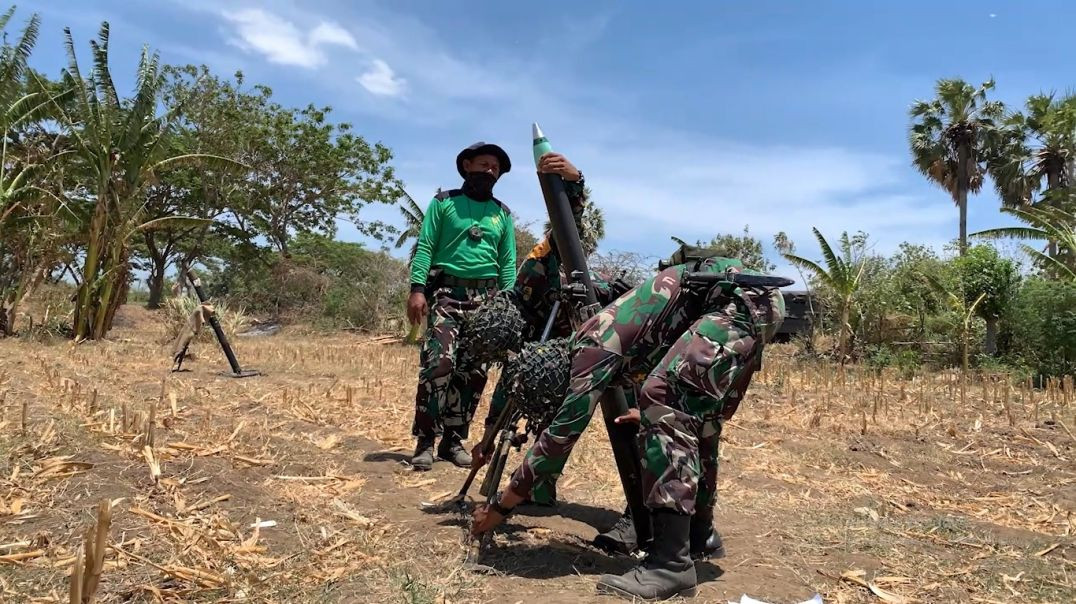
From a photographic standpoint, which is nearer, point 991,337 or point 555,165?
point 555,165

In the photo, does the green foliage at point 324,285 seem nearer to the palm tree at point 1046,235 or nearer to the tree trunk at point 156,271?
the tree trunk at point 156,271

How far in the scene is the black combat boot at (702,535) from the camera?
10.2 feet

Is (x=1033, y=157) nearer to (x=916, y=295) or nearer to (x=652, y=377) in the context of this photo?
(x=916, y=295)

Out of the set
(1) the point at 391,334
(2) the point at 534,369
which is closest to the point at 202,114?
(1) the point at 391,334

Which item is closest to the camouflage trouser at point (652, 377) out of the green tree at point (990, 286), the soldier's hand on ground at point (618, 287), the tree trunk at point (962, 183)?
the soldier's hand on ground at point (618, 287)

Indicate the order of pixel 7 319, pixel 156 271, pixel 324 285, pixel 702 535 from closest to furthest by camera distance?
pixel 702 535 → pixel 7 319 → pixel 324 285 → pixel 156 271

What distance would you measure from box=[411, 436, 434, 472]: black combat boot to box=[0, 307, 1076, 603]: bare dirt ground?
3.4 inches

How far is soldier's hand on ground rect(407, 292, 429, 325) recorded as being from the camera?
454cm

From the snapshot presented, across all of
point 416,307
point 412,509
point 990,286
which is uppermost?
point 990,286

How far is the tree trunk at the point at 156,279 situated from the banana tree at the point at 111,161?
50.5ft

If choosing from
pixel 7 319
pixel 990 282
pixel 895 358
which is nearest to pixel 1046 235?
pixel 990 282

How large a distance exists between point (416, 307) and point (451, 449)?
3.30ft

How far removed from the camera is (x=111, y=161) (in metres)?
13.8

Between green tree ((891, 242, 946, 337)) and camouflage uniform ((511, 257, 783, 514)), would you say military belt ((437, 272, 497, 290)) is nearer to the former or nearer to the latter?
camouflage uniform ((511, 257, 783, 514))
